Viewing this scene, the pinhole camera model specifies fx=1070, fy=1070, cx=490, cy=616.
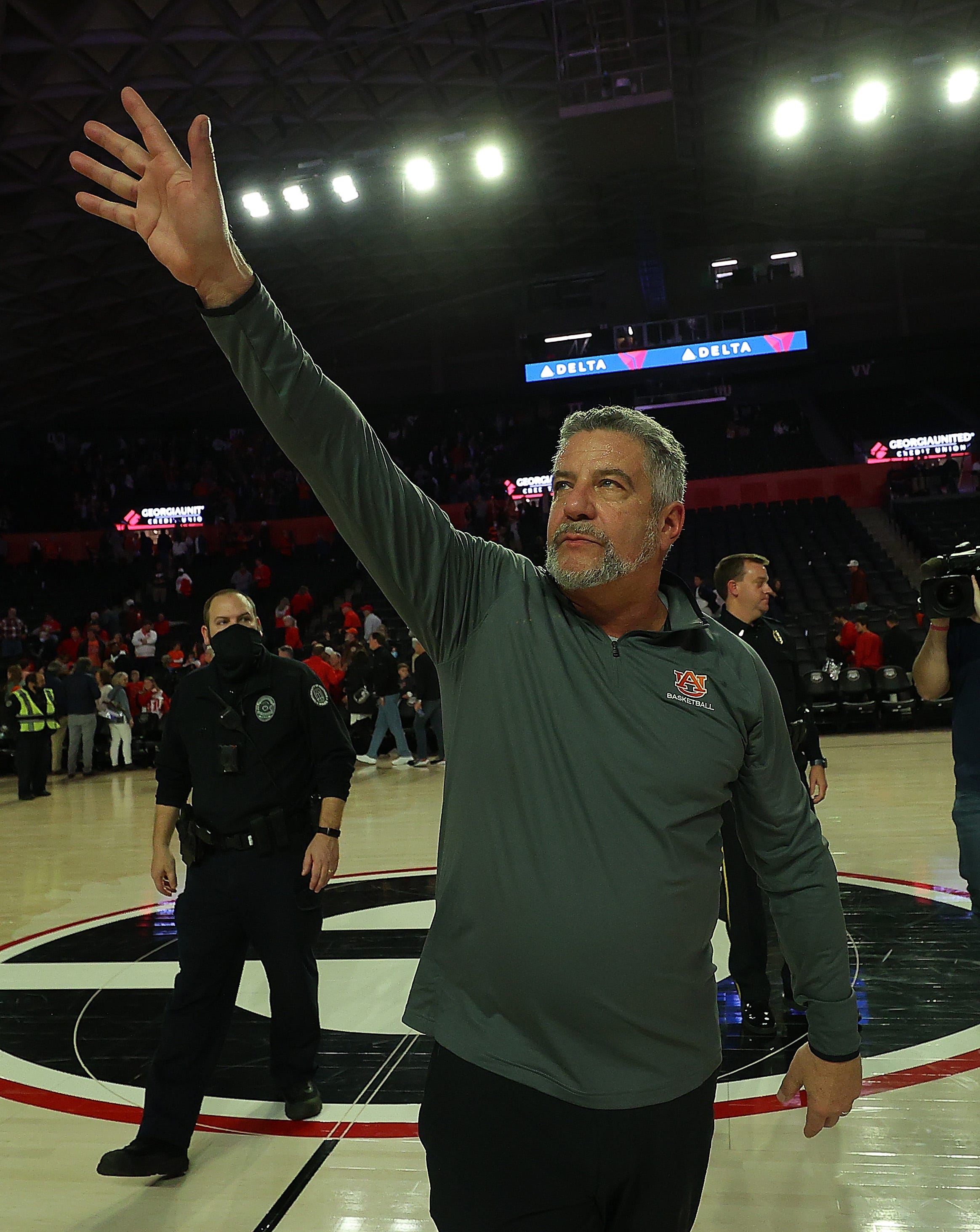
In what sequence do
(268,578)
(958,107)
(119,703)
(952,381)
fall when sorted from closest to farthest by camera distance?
(119,703) < (958,107) < (268,578) < (952,381)

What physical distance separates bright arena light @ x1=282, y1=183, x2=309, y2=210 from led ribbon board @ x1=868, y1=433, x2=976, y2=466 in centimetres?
1562

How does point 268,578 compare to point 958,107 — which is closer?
point 958,107

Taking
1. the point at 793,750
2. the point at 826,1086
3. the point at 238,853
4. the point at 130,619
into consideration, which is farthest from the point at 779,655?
the point at 130,619

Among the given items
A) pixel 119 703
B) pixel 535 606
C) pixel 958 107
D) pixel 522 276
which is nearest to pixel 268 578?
A: pixel 119 703

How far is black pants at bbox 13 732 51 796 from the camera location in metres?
13.1

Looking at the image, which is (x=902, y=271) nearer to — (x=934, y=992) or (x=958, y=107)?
(x=958, y=107)

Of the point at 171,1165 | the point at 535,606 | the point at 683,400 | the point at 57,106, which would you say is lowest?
the point at 171,1165

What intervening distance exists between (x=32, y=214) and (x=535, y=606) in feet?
73.7

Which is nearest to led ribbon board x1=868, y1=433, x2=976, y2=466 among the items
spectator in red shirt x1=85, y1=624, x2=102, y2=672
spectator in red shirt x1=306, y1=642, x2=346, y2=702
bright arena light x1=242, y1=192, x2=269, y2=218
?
bright arena light x1=242, y1=192, x2=269, y2=218

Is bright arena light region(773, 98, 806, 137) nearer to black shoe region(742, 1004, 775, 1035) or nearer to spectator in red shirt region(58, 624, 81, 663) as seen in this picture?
spectator in red shirt region(58, 624, 81, 663)

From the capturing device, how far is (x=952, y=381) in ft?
99.3

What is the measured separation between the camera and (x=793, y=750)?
Answer: 163 inches

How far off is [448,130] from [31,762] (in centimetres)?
1437

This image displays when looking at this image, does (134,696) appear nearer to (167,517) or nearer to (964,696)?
(167,517)
